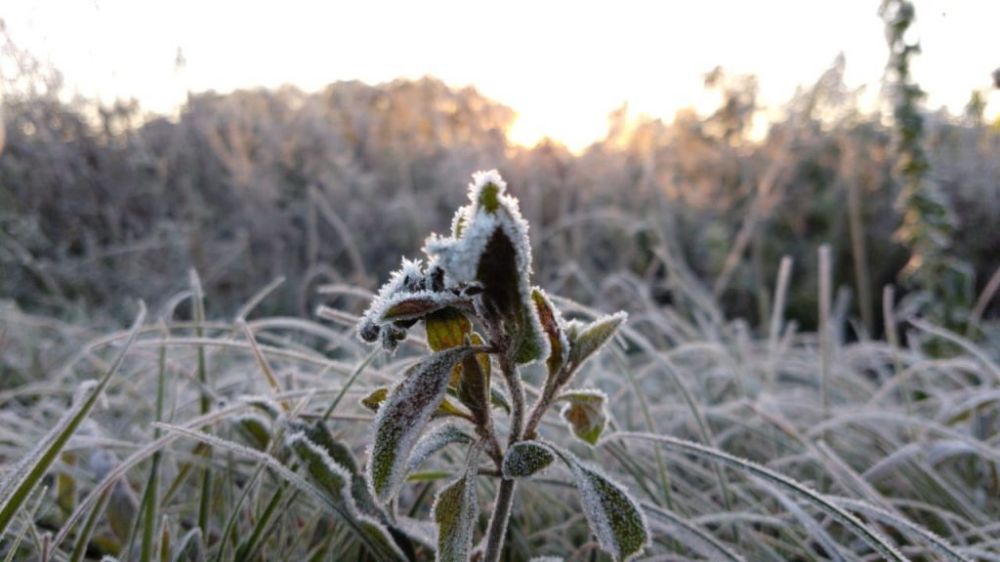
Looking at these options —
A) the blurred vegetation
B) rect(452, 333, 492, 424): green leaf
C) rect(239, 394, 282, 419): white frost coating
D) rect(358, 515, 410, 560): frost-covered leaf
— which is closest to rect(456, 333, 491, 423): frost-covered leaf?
rect(452, 333, 492, 424): green leaf

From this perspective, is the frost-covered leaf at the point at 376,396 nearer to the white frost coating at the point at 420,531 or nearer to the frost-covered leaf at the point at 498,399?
the frost-covered leaf at the point at 498,399

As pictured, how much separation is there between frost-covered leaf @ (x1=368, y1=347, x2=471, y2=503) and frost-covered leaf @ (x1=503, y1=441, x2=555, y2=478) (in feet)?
0.30

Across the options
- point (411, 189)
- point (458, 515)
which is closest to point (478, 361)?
point (458, 515)

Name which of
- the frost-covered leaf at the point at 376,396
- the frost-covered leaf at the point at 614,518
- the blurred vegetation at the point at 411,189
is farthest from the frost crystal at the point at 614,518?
the blurred vegetation at the point at 411,189

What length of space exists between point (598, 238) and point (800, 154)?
1.45 meters

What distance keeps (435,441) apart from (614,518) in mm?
183

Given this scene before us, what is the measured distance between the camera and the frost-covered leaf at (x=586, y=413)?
832 millimetres

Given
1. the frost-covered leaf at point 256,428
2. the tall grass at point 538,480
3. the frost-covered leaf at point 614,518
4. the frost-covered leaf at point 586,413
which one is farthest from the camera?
→ the frost-covered leaf at point 256,428

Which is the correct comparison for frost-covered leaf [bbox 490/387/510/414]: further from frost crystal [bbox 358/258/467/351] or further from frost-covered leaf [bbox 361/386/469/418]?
frost crystal [bbox 358/258/467/351]

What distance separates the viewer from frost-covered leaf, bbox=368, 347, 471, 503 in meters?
0.68

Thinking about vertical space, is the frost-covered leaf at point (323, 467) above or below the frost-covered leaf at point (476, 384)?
below

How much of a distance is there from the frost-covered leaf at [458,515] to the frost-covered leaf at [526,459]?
0.03m

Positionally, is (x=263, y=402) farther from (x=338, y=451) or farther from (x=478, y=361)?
(x=478, y=361)

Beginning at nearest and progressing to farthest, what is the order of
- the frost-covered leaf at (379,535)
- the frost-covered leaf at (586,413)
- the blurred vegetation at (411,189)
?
1. the frost-covered leaf at (586,413)
2. the frost-covered leaf at (379,535)
3. the blurred vegetation at (411,189)
